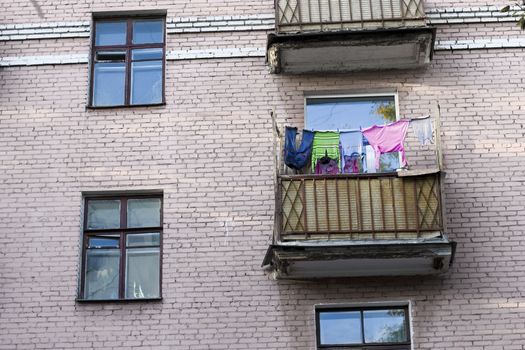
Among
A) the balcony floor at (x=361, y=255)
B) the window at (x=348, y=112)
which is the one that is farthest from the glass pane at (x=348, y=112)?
the balcony floor at (x=361, y=255)

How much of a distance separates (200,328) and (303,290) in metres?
1.34

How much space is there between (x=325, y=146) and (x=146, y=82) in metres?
2.75

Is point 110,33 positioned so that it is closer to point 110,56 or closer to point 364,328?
point 110,56

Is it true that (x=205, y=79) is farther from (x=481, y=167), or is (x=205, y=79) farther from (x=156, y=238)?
(x=481, y=167)

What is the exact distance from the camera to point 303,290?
12148mm

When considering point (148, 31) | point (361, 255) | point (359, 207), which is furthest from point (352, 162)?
point (148, 31)

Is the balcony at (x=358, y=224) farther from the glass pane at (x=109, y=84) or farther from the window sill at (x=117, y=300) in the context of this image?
the glass pane at (x=109, y=84)

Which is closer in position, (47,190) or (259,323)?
(259,323)

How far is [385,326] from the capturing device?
39.7 ft

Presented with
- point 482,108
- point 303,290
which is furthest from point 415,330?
point 482,108

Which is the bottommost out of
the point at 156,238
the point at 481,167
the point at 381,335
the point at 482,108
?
the point at 381,335

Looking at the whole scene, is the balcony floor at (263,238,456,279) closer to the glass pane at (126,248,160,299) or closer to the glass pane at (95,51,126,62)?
the glass pane at (126,248,160,299)

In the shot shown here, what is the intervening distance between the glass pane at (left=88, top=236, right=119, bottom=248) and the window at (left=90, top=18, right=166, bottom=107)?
1.86 m

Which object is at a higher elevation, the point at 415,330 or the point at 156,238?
the point at 156,238
